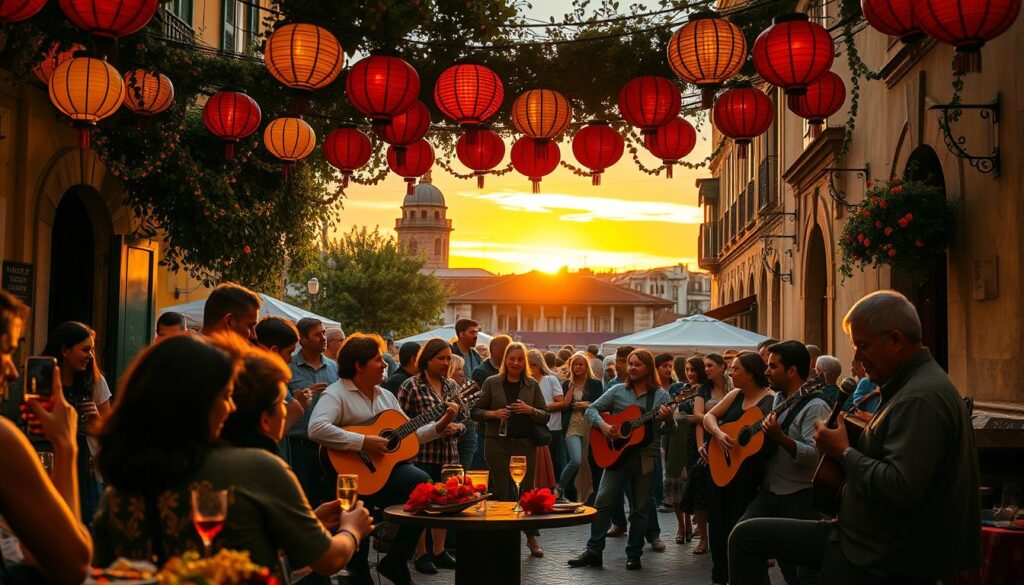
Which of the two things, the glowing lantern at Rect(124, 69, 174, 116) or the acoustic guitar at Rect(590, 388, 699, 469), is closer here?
the acoustic guitar at Rect(590, 388, 699, 469)

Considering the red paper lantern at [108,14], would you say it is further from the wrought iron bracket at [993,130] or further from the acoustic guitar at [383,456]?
the wrought iron bracket at [993,130]

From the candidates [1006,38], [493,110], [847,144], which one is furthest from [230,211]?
[1006,38]

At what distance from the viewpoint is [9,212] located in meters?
12.1

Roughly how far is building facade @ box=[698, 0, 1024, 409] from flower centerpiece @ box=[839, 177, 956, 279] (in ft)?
0.49

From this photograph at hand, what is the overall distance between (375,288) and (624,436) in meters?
47.8

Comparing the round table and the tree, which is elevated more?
the tree

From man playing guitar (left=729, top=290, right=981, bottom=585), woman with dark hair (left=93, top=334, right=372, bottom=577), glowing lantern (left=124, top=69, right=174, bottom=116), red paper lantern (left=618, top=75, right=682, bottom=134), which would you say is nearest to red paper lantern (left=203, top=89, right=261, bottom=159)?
glowing lantern (left=124, top=69, right=174, bottom=116)

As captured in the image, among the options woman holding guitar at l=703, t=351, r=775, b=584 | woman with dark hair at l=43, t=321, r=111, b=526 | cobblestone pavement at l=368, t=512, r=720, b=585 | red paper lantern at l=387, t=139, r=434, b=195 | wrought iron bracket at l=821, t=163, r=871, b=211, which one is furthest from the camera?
wrought iron bracket at l=821, t=163, r=871, b=211

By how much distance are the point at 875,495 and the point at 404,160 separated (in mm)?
8198

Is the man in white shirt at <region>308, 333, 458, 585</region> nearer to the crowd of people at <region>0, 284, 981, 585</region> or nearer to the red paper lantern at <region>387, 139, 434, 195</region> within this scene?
the crowd of people at <region>0, 284, 981, 585</region>

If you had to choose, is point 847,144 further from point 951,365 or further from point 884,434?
point 884,434

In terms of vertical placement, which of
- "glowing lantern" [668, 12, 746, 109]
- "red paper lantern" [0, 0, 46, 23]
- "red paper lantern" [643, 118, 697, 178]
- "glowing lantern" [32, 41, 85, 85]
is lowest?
"red paper lantern" [643, 118, 697, 178]

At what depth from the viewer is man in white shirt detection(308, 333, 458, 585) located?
7.80m

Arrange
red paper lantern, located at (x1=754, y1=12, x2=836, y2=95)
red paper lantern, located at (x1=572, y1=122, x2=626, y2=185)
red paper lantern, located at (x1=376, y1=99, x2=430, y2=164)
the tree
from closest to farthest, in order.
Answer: red paper lantern, located at (x1=754, y1=12, x2=836, y2=95) < red paper lantern, located at (x1=376, y1=99, x2=430, y2=164) < red paper lantern, located at (x1=572, y1=122, x2=626, y2=185) < the tree
